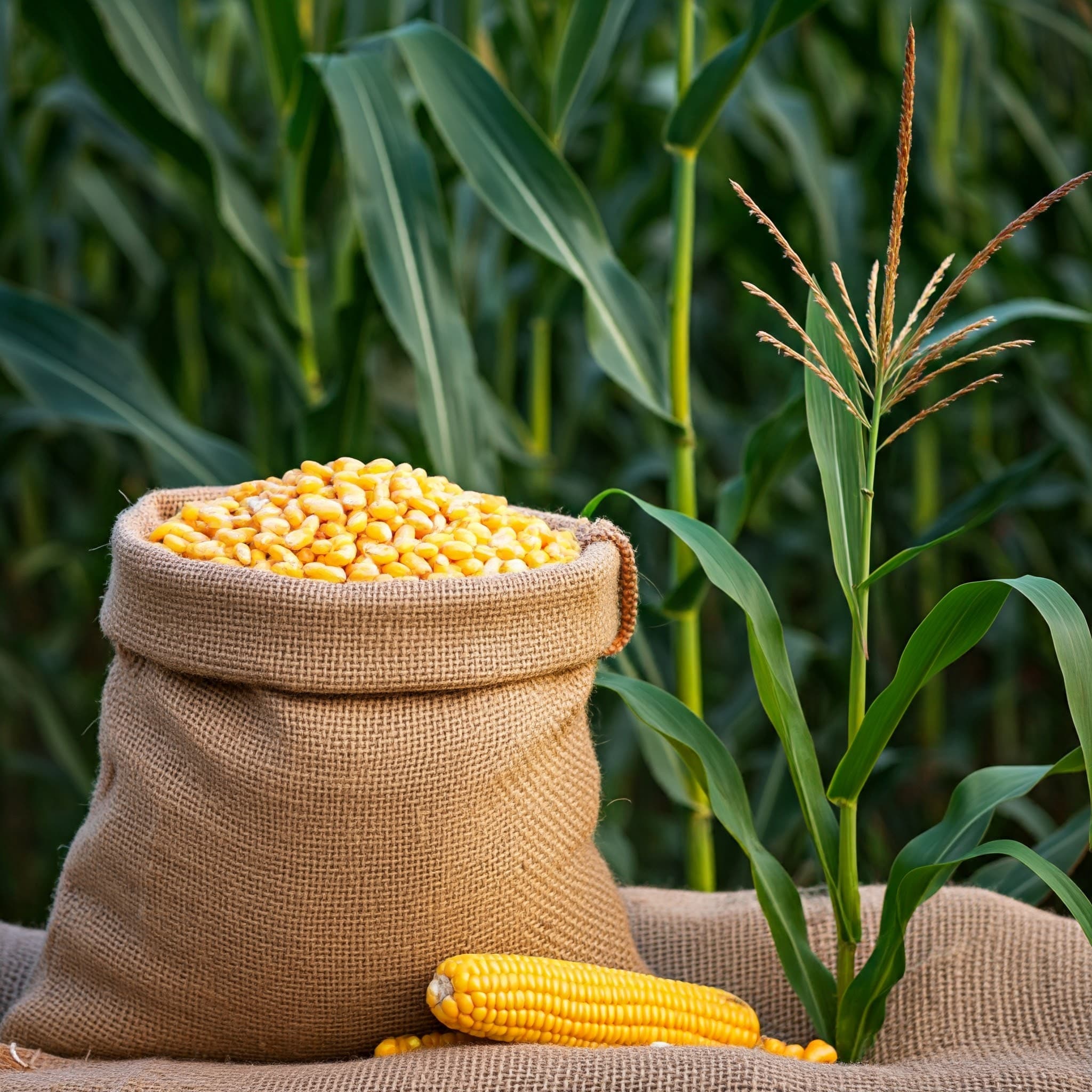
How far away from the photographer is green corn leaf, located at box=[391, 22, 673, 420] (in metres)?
1.25

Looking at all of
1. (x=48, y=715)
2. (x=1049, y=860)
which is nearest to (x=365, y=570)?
(x=1049, y=860)

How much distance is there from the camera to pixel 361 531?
35.2 inches

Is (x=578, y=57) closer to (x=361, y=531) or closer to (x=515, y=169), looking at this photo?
(x=515, y=169)

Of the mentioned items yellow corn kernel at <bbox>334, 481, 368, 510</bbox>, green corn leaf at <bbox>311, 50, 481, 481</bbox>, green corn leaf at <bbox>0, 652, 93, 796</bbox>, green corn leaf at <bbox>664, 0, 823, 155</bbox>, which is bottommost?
green corn leaf at <bbox>0, 652, 93, 796</bbox>

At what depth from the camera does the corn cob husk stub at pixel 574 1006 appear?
85cm

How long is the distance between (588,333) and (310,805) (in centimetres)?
61

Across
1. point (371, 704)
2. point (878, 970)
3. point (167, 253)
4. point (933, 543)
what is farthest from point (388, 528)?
point (167, 253)

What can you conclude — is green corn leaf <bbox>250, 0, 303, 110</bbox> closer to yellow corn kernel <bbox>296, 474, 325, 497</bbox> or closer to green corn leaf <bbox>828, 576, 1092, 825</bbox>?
yellow corn kernel <bbox>296, 474, 325, 497</bbox>

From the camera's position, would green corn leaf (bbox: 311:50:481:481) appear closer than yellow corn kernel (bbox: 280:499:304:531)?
No

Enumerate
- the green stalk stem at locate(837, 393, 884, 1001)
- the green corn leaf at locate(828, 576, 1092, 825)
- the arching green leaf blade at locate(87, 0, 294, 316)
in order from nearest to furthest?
the green corn leaf at locate(828, 576, 1092, 825) < the green stalk stem at locate(837, 393, 884, 1001) < the arching green leaf blade at locate(87, 0, 294, 316)

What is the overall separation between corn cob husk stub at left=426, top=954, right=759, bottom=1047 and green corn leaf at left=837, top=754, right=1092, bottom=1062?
0.29ft

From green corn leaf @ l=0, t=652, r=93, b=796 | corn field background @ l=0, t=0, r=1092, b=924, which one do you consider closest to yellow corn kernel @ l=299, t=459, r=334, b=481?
corn field background @ l=0, t=0, r=1092, b=924

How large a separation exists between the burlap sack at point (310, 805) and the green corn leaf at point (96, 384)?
0.52m

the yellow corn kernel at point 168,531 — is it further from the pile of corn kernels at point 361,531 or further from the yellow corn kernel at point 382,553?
the yellow corn kernel at point 382,553
